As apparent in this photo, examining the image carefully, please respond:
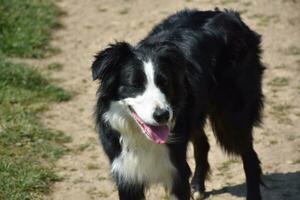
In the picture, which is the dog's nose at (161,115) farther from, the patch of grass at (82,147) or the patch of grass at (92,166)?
the patch of grass at (82,147)

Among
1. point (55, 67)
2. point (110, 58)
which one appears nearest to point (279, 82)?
point (55, 67)

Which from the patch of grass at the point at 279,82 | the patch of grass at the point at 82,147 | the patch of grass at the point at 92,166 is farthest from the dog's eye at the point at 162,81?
the patch of grass at the point at 279,82

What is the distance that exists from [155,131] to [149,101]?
0.26 meters

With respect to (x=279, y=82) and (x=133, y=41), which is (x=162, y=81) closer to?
(x=279, y=82)

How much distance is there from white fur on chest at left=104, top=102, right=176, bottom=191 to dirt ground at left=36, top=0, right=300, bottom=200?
0.96 meters

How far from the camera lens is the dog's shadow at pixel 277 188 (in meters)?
5.41

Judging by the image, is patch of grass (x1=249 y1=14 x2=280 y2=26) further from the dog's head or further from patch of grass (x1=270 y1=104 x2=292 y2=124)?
the dog's head

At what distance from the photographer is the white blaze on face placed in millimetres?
4031

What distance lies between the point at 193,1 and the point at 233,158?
4217mm

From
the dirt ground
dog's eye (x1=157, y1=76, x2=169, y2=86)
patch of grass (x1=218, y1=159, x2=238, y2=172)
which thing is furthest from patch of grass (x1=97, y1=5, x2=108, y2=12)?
dog's eye (x1=157, y1=76, x2=169, y2=86)

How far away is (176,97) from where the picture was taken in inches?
170

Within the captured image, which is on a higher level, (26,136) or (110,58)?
(110,58)

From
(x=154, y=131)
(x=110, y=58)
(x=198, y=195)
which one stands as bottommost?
(x=198, y=195)

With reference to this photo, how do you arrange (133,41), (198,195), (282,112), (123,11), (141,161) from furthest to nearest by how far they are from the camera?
(123,11), (133,41), (282,112), (198,195), (141,161)
